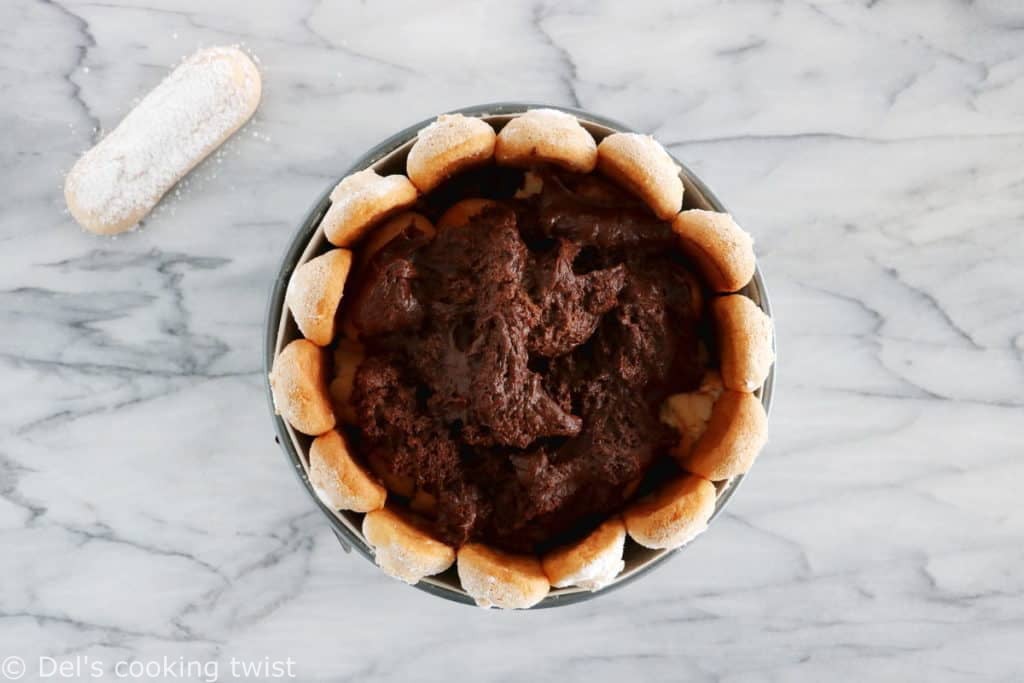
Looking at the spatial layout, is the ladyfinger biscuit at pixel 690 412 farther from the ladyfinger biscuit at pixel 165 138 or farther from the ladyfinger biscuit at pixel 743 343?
the ladyfinger biscuit at pixel 165 138

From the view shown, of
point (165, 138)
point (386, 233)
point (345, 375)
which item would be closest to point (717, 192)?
point (386, 233)

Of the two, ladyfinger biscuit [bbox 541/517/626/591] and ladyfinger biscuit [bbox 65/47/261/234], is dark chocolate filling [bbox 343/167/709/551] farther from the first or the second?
ladyfinger biscuit [bbox 65/47/261/234]

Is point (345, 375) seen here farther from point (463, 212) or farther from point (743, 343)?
point (743, 343)

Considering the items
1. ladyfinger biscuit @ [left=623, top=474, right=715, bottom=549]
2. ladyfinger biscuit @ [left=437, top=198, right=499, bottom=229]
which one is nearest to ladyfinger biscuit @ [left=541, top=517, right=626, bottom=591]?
ladyfinger biscuit @ [left=623, top=474, right=715, bottom=549]

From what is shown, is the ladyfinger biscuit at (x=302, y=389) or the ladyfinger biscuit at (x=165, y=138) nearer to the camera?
the ladyfinger biscuit at (x=302, y=389)

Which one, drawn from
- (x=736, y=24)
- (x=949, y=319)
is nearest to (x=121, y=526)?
(x=736, y=24)
